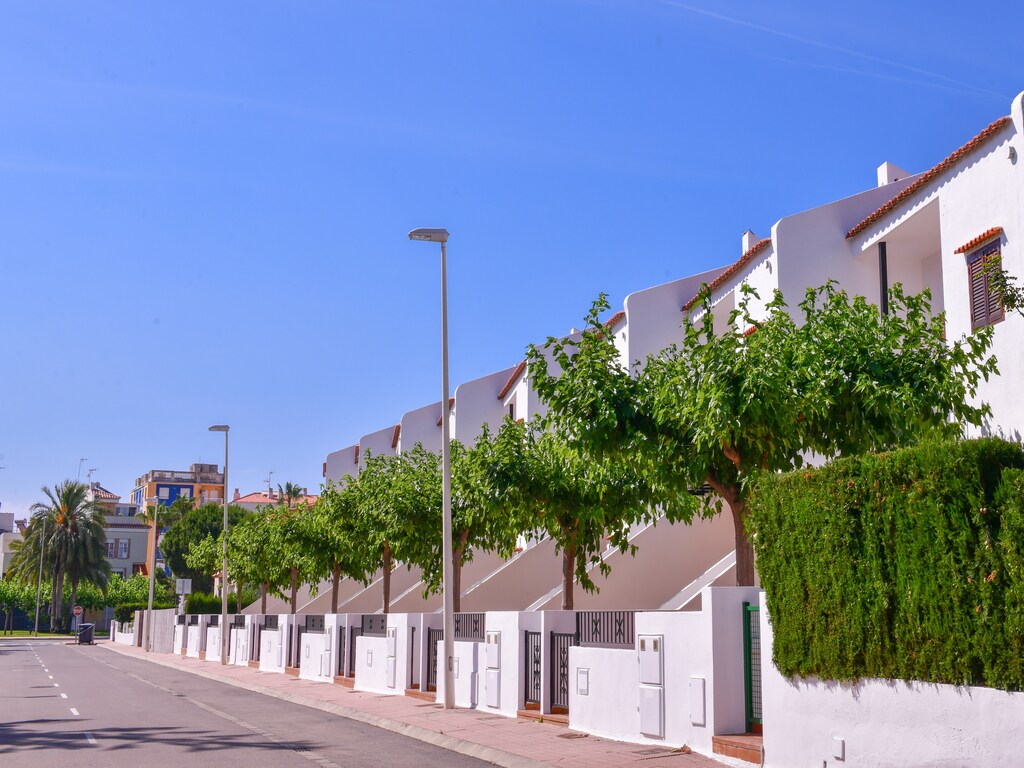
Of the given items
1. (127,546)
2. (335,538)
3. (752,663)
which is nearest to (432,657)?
(752,663)

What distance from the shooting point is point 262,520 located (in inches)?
1763

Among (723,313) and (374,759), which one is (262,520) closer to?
(723,313)

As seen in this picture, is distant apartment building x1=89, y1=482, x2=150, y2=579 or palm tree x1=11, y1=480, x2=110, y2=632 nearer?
palm tree x1=11, y1=480, x2=110, y2=632

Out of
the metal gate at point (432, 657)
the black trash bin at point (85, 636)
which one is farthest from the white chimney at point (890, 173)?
the black trash bin at point (85, 636)

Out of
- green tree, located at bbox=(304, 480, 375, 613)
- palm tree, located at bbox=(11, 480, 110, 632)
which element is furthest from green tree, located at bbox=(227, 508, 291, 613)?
palm tree, located at bbox=(11, 480, 110, 632)

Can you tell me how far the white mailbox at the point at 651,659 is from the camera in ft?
45.1

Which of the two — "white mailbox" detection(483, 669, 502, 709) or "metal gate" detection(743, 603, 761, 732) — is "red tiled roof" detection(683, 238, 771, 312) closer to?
"white mailbox" detection(483, 669, 502, 709)

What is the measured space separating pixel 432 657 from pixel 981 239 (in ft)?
42.6

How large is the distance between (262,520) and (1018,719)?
38969 mm

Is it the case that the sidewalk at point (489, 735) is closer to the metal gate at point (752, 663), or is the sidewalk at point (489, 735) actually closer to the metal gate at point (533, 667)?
the metal gate at point (533, 667)

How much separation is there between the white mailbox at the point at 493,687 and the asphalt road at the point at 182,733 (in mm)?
2213

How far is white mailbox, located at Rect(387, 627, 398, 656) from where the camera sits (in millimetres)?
23641

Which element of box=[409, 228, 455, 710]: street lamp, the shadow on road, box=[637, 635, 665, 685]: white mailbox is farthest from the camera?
box=[409, 228, 455, 710]: street lamp

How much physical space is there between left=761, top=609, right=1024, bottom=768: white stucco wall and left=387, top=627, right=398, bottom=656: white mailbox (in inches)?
516
